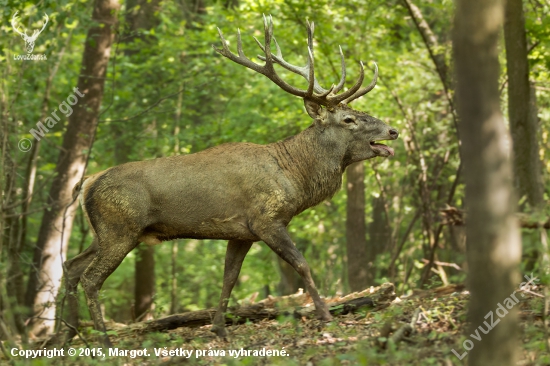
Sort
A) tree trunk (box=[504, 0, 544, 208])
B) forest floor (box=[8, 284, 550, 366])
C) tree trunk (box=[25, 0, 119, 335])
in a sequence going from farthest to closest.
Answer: tree trunk (box=[25, 0, 119, 335]), tree trunk (box=[504, 0, 544, 208]), forest floor (box=[8, 284, 550, 366])

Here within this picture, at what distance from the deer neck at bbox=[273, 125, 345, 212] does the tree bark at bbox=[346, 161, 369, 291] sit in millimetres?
5155

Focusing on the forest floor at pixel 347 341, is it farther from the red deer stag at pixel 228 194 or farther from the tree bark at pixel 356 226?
the tree bark at pixel 356 226

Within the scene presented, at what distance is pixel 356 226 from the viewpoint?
47.4 feet

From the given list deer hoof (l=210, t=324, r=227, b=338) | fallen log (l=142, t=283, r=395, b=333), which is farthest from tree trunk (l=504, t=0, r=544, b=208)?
deer hoof (l=210, t=324, r=227, b=338)

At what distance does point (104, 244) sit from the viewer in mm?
8258

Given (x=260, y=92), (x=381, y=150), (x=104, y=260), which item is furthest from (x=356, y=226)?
(x=104, y=260)

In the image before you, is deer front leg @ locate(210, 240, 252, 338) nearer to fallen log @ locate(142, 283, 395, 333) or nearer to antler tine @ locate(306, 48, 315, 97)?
fallen log @ locate(142, 283, 395, 333)

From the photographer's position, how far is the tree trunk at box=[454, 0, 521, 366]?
14.7 feet

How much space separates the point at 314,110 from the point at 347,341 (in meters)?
3.29

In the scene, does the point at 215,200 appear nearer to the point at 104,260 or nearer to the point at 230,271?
the point at 230,271

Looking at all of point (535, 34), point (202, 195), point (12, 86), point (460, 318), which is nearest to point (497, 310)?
point (460, 318)

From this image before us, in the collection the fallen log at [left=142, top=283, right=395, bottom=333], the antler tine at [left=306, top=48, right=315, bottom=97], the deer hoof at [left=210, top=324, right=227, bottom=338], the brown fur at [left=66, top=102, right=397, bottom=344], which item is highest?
the antler tine at [left=306, top=48, right=315, bottom=97]

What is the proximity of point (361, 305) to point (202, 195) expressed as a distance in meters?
2.30

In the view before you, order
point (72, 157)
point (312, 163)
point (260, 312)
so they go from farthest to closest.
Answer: point (72, 157), point (312, 163), point (260, 312)
